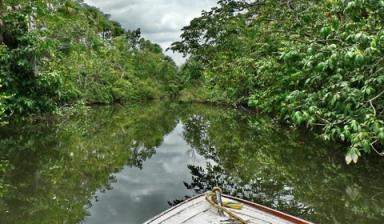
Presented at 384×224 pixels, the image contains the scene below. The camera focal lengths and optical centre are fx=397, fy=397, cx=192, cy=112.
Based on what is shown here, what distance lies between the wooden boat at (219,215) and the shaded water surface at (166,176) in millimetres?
2054

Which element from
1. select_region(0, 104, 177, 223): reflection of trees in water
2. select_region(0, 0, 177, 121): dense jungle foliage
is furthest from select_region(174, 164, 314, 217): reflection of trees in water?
select_region(0, 0, 177, 121): dense jungle foliage

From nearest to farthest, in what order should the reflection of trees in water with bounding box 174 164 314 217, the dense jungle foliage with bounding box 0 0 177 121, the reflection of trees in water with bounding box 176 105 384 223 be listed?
the reflection of trees in water with bounding box 176 105 384 223
the reflection of trees in water with bounding box 174 164 314 217
the dense jungle foliage with bounding box 0 0 177 121

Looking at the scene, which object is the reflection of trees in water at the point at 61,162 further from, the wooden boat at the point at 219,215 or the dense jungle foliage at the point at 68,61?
the wooden boat at the point at 219,215

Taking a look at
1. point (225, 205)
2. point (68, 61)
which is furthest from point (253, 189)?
point (68, 61)

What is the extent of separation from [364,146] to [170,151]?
10.9 metres

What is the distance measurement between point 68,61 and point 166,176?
23.6m

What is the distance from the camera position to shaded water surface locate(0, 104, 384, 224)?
22.5 feet

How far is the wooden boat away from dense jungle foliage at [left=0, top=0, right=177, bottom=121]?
5136 millimetres

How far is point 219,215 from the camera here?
4.47 meters

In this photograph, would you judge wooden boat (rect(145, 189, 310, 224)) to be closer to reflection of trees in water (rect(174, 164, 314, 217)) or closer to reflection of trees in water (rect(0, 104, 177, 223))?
reflection of trees in water (rect(174, 164, 314, 217))

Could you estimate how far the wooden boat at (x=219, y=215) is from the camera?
4.32 meters

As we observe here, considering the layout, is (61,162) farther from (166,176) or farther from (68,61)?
(68,61)

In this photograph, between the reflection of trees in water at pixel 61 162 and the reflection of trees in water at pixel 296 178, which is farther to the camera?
the reflection of trees in water at pixel 61 162

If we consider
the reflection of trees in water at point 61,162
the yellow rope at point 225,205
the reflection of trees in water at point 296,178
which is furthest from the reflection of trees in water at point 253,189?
the yellow rope at point 225,205
